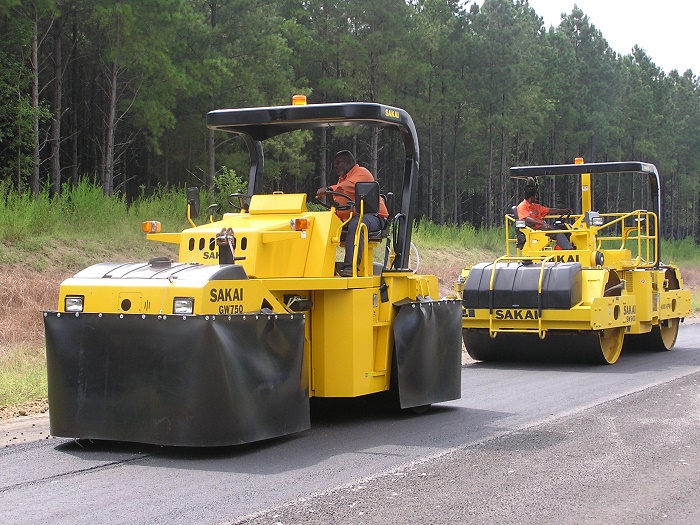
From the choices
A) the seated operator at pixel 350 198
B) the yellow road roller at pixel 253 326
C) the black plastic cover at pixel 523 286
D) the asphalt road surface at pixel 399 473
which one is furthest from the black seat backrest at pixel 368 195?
the black plastic cover at pixel 523 286

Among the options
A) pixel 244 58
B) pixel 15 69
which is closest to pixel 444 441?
pixel 15 69

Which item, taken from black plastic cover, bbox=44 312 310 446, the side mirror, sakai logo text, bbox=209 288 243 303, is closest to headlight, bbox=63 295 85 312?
black plastic cover, bbox=44 312 310 446

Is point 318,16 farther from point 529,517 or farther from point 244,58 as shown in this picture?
point 529,517

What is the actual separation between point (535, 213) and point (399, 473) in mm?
9201

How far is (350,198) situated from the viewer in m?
8.43

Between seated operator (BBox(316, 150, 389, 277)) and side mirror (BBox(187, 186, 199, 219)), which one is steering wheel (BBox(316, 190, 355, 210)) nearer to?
seated operator (BBox(316, 150, 389, 277))

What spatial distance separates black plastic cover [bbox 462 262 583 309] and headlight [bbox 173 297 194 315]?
695 cm

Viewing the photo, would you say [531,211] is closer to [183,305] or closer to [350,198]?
[350,198]

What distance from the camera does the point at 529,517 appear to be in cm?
543

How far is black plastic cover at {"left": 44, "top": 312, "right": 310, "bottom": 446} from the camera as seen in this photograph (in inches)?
263

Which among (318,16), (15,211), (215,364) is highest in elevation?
(318,16)

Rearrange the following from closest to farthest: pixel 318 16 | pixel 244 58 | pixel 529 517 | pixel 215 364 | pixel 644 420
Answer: pixel 529 517 < pixel 215 364 < pixel 644 420 < pixel 244 58 < pixel 318 16

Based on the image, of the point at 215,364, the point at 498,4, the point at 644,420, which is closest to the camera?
the point at 215,364

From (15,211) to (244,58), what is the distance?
1382 cm
